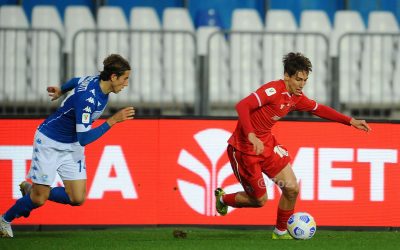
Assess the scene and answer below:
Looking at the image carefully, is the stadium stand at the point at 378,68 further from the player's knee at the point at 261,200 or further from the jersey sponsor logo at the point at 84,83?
the jersey sponsor logo at the point at 84,83

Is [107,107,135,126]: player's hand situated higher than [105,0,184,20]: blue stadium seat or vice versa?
[105,0,184,20]: blue stadium seat

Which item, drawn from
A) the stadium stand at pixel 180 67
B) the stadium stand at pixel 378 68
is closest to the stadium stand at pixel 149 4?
the stadium stand at pixel 180 67

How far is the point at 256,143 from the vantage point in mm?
9648

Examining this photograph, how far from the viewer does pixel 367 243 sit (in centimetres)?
1046

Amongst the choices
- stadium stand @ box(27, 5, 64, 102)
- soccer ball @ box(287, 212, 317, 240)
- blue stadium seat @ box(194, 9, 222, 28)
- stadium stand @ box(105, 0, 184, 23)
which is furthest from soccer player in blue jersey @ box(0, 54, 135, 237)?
stadium stand @ box(105, 0, 184, 23)

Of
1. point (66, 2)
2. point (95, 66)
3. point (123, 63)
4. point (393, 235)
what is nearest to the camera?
point (123, 63)

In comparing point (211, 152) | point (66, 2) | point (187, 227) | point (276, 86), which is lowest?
point (187, 227)

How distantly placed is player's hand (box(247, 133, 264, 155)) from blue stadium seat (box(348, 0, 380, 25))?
7.96 meters

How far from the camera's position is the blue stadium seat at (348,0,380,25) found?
17.3 m

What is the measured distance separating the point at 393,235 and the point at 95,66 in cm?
482

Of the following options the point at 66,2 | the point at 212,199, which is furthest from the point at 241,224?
the point at 66,2

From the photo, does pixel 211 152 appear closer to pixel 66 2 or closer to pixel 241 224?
pixel 241 224

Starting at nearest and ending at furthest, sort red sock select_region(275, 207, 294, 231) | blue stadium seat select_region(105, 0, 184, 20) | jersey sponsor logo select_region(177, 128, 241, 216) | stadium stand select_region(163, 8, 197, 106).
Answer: red sock select_region(275, 207, 294, 231) → jersey sponsor logo select_region(177, 128, 241, 216) → stadium stand select_region(163, 8, 197, 106) → blue stadium seat select_region(105, 0, 184, 20)

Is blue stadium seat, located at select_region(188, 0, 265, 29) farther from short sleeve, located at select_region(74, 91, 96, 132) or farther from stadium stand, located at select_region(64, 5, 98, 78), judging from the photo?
short sleeve, located at select_region(74, 91, 96, 132)
